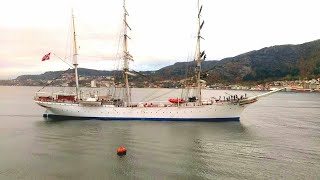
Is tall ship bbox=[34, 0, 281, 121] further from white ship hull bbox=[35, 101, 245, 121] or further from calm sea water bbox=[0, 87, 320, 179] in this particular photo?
calm sea water bbox=[0, 87, 320, 179]

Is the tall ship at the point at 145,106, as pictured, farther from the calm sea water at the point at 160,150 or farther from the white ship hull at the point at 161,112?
the calm sea water at the point at 160,150

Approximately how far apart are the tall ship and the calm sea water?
6.94 ft

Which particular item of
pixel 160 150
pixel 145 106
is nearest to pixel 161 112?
pixel 145 106

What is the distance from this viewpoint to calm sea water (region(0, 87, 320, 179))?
1022 inches

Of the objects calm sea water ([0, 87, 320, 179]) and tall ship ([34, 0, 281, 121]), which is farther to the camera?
tall ship ([34, 0, 281, 121])

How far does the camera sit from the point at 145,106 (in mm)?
52938

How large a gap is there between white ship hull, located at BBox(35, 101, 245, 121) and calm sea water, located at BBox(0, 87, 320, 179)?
1.96 metres

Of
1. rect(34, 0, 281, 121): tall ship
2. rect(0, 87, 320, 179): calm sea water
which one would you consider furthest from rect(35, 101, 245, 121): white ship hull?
rect(0, 87, 320, 179): calm sea water

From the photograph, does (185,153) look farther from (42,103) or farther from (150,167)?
(42,103)

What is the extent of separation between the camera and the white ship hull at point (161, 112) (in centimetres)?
5144

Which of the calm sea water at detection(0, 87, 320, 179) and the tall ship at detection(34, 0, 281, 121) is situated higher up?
the tall ship at detection(34, 0, 281, 121)

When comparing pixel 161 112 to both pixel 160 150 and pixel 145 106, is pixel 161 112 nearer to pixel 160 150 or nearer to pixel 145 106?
pixel 145 106

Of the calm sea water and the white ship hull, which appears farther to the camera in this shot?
the white ship hull

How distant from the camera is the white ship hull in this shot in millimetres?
51438
